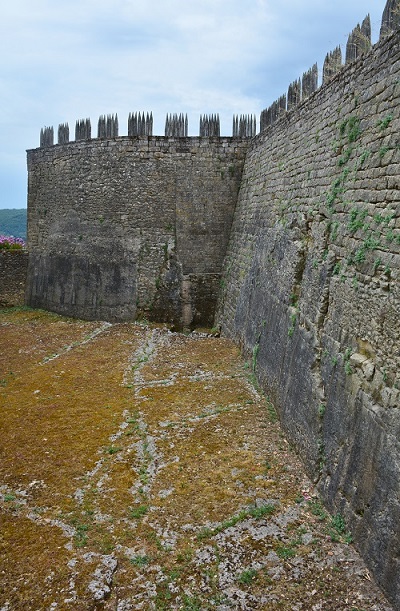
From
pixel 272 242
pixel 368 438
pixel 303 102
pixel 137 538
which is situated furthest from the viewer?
pixel 272 242

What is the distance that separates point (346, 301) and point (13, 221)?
261ft


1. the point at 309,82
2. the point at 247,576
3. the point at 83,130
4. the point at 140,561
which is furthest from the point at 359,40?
the point at 83,130

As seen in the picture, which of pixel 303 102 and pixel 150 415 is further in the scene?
pixel 303 102

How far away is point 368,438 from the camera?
4.88 metres

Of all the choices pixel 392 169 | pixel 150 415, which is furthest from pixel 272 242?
pixel 392 169

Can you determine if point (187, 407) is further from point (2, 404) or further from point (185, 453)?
point (2, 404)

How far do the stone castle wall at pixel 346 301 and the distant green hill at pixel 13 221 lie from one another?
210ft

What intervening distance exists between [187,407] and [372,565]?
4553mm

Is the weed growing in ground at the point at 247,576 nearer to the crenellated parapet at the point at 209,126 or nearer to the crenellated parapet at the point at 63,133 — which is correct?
the crenellated parapet at the point at 209,126

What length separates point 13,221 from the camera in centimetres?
7788

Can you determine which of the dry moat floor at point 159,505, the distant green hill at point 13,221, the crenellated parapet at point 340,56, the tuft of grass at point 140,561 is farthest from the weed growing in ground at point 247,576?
the distant green hill at point 13,221

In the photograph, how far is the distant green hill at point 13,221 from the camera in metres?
70.5

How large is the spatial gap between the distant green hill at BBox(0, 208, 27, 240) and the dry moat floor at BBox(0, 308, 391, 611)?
207ft

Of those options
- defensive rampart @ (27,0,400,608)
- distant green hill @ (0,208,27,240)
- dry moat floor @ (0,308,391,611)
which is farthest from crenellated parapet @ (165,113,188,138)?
distant green hill @ (0,208,27,240)
